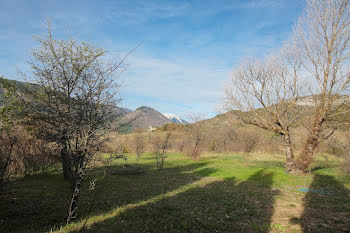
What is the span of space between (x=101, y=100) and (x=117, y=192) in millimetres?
6964

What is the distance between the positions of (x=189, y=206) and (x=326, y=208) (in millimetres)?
5620

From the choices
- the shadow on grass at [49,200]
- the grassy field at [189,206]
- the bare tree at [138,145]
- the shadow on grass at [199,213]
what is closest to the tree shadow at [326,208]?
the grassy field at [189,206]

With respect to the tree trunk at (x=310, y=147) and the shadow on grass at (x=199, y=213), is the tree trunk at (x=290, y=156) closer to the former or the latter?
the tree trunk at (x=310, y=147)

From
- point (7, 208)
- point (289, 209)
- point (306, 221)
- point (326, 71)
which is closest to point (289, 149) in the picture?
point (326, 71)

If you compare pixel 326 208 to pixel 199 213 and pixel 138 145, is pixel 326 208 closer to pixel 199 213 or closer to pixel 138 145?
pixel 199 213

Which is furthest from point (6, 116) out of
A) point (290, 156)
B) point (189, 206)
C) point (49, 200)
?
point (290, 156)

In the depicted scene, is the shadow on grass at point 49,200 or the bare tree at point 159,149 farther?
the bare tree at point 159,149

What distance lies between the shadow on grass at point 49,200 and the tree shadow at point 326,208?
22.6 ft

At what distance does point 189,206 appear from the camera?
342 inches

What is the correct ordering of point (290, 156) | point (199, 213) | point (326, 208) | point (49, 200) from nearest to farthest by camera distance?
1. point (199, 213)
2. point (326, 208)
3. point (49, 200)
4. point (290, 156)

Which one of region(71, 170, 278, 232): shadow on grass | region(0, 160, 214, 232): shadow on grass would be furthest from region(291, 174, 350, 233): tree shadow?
region(0, 160, 214, 232): shadow on grass

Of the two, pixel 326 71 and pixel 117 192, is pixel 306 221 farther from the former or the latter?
pixel 326 71

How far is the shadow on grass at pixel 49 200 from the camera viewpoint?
241 inches

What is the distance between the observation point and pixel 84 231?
5.21 m
